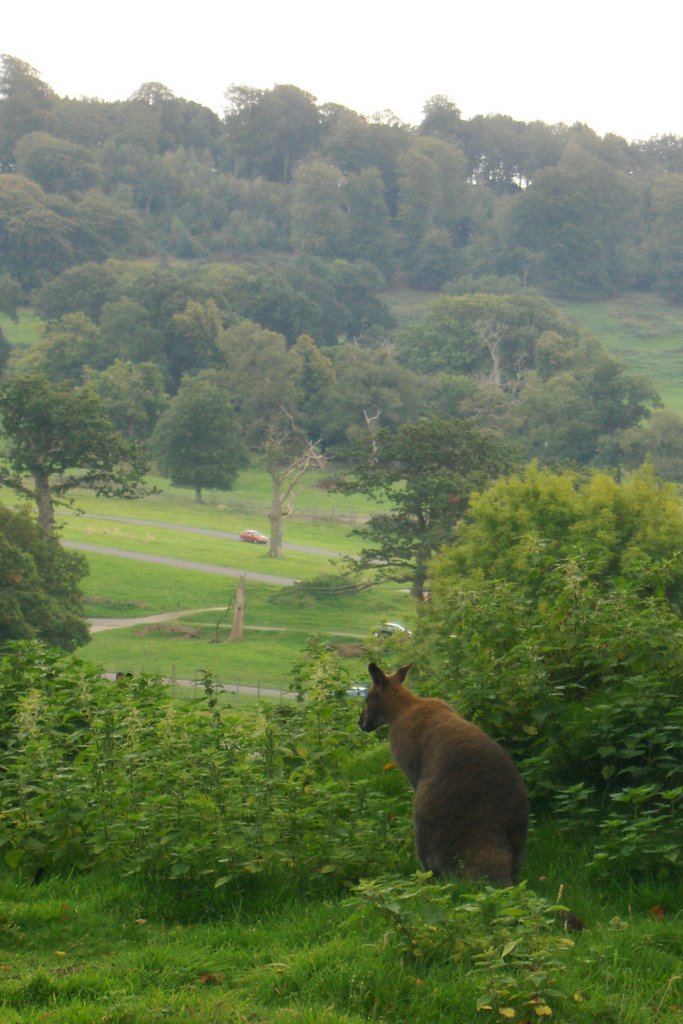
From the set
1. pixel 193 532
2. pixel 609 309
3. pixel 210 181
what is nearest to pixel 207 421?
pixel 193 532

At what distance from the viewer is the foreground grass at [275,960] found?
18.4ft

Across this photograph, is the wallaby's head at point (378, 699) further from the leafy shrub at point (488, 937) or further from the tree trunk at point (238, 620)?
the tree trunk at point (238, 620)

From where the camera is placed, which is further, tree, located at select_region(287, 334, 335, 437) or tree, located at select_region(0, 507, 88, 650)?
tree, located at select_region(287, 334, 335, 437)

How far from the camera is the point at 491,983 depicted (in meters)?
5.39

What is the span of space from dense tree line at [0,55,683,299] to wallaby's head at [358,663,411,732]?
13208cm

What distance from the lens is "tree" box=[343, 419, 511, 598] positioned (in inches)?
2142

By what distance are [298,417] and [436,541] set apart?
4283 cm

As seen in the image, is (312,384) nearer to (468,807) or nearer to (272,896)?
(272,896)

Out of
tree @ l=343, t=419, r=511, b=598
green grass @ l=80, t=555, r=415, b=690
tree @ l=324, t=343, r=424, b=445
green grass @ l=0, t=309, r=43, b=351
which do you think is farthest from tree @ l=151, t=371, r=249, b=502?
green grass @ l=0, t=309, r=43, b=351

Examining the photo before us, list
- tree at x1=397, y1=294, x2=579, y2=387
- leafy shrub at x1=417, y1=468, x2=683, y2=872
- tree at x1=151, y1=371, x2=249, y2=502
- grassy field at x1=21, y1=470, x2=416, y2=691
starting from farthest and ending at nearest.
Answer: tree at x1=397, y1=294, x2=579, y2=387 → tree at x1=151, y1=371, x2=249, y2=502 → grassy field at x1=21, y1=470, x2=416, y2=691 → leafy shrub at x1=417, y1=468, x2=683, y2=872

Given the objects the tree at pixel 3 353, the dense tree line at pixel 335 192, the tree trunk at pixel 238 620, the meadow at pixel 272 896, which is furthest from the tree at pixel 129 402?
the meadow at pixel 272 896

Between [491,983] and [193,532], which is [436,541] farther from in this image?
[491,983]

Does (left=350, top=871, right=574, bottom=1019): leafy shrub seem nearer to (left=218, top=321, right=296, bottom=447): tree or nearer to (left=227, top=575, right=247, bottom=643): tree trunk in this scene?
(left=227, top=575, right=247, bottom=643): tree trunk

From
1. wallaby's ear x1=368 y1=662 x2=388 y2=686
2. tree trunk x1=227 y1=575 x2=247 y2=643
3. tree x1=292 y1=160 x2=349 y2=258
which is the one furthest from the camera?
tree x1=292 y1=160 x2=349 y2=258
